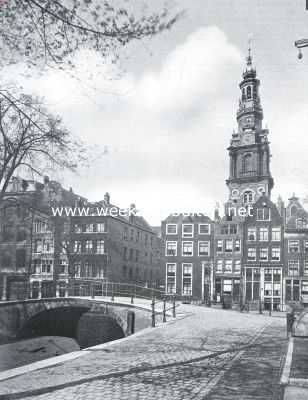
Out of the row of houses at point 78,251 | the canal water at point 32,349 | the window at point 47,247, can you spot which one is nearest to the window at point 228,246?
the row of houses at point 78,251

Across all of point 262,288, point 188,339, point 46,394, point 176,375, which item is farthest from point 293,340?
point 262,288

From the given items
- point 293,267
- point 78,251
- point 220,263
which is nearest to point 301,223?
point 293,267

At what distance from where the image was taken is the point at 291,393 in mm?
6398

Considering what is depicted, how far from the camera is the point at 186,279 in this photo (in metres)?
45.8

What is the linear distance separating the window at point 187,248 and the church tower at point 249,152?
46.1ft

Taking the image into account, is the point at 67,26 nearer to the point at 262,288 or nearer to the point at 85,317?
Answer: the point at 85,317

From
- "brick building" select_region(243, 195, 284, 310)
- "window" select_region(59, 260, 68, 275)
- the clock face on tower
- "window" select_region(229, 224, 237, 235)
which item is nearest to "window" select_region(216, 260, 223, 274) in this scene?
"brick building" select_region(243, 195, 284, 310)

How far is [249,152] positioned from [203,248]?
19.0 meters

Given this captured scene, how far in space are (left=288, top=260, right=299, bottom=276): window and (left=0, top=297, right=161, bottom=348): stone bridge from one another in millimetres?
19169

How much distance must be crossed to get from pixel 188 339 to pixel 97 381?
222 inches

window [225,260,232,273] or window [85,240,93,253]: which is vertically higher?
window [85,240,93,253]

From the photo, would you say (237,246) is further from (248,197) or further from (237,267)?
(248,197)

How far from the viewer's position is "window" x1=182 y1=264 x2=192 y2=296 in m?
45.3

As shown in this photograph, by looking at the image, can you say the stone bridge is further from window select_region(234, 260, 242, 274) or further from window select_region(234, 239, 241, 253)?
window select_region(234, 239, 241, 253)
